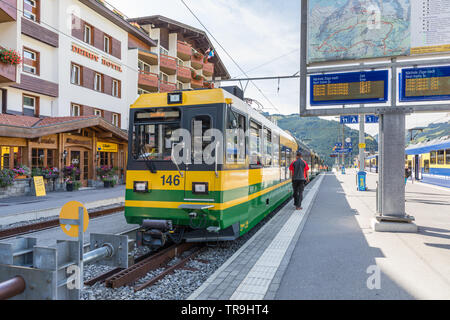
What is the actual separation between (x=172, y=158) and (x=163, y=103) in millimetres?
1123

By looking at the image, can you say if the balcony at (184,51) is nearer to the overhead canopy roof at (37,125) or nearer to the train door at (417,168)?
the overhead canopy roof at (37,125)

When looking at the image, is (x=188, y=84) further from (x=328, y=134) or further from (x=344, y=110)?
(x=328, y=134)

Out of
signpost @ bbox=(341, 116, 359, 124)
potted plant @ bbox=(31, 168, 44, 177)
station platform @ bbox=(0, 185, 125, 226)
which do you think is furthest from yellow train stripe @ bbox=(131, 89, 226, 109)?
signpost @ bbox=(341, 116, 359, 124)

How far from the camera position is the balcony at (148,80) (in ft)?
79.9

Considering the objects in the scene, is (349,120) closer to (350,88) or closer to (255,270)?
(350,88)

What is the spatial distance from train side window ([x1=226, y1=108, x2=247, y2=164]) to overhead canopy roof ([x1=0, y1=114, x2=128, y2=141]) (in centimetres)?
1123

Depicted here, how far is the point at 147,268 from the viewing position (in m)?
4.67

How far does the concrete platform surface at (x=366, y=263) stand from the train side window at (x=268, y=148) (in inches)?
77.8

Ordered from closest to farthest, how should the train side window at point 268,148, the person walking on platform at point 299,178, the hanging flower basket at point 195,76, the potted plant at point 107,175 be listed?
1. the train side window at point 268,148
2. the person walking on platform at point 299,178
3. the potted plant at point 107,175
4. the hanging flower basket at point 195,76

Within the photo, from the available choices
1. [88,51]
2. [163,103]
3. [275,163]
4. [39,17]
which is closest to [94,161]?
[88,51]

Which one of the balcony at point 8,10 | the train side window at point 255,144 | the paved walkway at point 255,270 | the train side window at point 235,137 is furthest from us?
the balcony at point 8,10

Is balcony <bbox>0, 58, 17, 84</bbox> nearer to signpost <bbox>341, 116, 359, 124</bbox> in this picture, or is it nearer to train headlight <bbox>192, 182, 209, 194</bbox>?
train headlight <bbox>192, 182, 209, 194</bbox>

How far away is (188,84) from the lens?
33906mm

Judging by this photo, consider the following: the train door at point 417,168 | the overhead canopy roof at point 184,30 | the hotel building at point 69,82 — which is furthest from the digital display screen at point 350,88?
the overhead canopy roof at point 184,30
